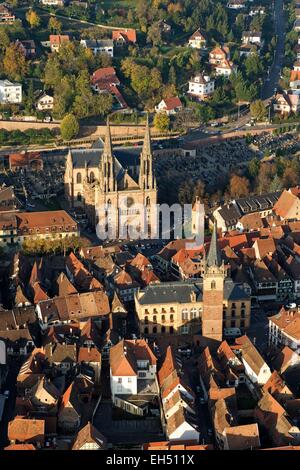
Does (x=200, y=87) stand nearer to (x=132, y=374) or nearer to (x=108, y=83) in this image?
(x=108, y=83)

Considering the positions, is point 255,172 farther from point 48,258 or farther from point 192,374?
point 192,374

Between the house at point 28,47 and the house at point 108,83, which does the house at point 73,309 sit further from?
the house at point 28,47

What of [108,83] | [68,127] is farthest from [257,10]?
[68,127]

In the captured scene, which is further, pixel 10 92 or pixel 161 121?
pixel 161 121

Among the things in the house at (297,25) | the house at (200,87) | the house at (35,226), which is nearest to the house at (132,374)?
the house at (35,226)

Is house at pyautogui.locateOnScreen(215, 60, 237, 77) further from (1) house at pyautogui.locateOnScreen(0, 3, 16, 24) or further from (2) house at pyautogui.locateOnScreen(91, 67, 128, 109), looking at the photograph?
(1) house at pyautogui.locateOnScreen(0, 3, 16, 24)

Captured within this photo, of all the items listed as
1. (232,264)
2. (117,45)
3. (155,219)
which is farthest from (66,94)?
(232,264)
